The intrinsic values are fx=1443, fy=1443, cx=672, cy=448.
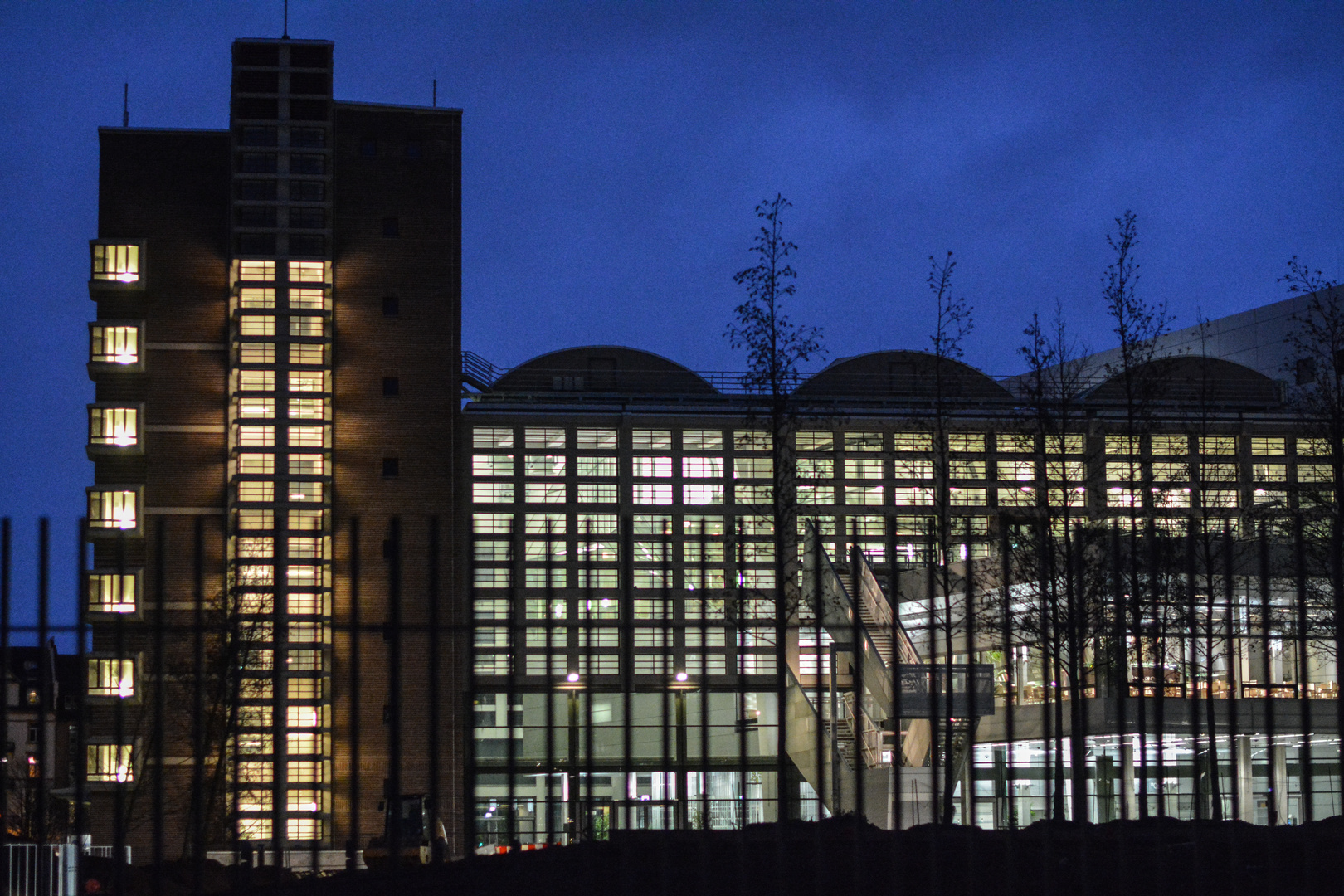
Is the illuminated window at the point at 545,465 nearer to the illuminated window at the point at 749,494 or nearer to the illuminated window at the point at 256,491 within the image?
the illuminated window at the point at 749,494

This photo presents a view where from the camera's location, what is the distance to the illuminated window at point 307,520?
160 ft

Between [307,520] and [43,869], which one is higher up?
[307,520]

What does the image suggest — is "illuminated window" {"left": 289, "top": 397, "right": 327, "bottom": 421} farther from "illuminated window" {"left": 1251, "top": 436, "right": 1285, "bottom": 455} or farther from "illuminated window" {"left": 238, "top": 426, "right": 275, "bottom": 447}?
"illuminated window" {"left": 1251, "top": 436, "right": 1285, "bottom": 455}

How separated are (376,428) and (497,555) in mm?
6696

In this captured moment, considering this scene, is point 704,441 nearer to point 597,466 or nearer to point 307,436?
point 597,466

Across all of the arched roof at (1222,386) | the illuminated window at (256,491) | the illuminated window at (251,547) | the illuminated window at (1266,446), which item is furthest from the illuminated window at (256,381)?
the illuminated window at (1266,446)

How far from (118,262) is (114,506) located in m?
8.58

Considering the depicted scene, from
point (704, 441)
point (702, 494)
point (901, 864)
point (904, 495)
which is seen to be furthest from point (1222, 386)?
point (901, 864)

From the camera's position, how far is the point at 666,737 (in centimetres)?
729

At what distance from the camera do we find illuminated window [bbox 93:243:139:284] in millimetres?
49906

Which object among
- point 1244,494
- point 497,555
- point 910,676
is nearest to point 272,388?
point 497,555

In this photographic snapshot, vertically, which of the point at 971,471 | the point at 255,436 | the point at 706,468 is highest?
the point at 255,436

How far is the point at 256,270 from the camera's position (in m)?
50.0

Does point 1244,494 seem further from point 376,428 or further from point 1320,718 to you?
point 1320,718
